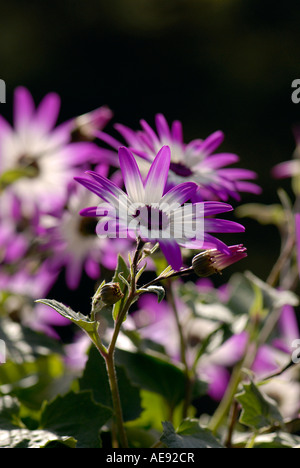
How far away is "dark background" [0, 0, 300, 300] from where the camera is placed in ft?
4.95

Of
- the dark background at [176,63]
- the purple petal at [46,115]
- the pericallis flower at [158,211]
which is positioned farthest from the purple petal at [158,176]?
the dark background at [176,63]

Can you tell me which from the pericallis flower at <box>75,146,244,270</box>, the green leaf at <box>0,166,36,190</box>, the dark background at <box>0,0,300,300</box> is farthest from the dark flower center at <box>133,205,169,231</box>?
the dark background at <box>0,0,300,300</box>

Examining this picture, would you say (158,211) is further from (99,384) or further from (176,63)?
(176,63)

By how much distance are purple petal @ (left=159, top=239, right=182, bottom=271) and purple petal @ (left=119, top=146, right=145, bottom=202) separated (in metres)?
0.04

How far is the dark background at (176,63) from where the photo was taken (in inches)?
59.4

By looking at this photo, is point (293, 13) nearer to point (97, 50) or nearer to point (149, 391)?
point (97, 50)

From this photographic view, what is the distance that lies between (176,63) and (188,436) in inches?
55.8

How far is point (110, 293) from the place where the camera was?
0.97 ft

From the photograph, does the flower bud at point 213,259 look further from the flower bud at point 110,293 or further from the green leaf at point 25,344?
the green leaf at point 25,344

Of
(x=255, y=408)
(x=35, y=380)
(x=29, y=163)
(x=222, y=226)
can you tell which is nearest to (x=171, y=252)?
(x=222, y=226)

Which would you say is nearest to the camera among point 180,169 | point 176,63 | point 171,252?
point 171,252

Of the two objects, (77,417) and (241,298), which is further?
(241,298)

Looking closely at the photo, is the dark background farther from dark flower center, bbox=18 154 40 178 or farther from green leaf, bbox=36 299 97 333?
green leaf, bbox=36 299 97 333

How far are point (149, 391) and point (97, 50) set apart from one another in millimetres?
1371
